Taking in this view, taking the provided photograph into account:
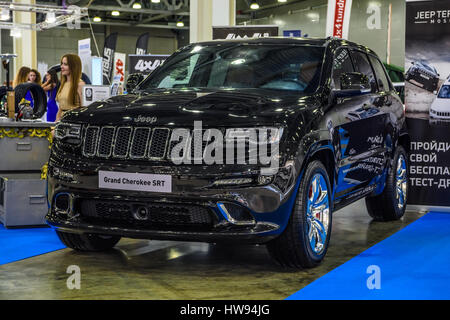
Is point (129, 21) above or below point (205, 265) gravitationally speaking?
above

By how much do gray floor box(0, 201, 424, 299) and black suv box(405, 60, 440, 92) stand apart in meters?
2.52

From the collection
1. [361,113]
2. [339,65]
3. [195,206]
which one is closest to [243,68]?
[339,65]

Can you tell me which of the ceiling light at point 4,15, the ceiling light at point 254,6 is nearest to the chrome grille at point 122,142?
the ceiling light at point 4,15

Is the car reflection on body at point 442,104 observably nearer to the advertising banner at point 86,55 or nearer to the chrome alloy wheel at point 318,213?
the chrome alloy wheel at point 318,213

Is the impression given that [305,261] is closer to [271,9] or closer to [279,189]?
[279,189]

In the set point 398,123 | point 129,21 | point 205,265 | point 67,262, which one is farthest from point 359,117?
point 129,21

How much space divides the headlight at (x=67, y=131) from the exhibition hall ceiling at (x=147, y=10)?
12346 millimetres

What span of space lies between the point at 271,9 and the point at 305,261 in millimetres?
17857

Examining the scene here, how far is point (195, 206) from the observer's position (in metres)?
4.16

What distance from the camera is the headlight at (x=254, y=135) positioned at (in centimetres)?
A: 416

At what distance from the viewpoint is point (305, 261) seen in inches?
179

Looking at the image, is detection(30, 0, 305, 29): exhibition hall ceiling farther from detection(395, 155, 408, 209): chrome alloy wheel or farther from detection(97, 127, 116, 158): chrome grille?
detection(97, 127, 116, 158): chrome grille

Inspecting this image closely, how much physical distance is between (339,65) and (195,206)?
1.97 meters

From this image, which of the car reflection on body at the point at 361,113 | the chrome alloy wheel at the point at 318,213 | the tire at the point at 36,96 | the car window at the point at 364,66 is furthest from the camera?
the tire at the point at 36,96
